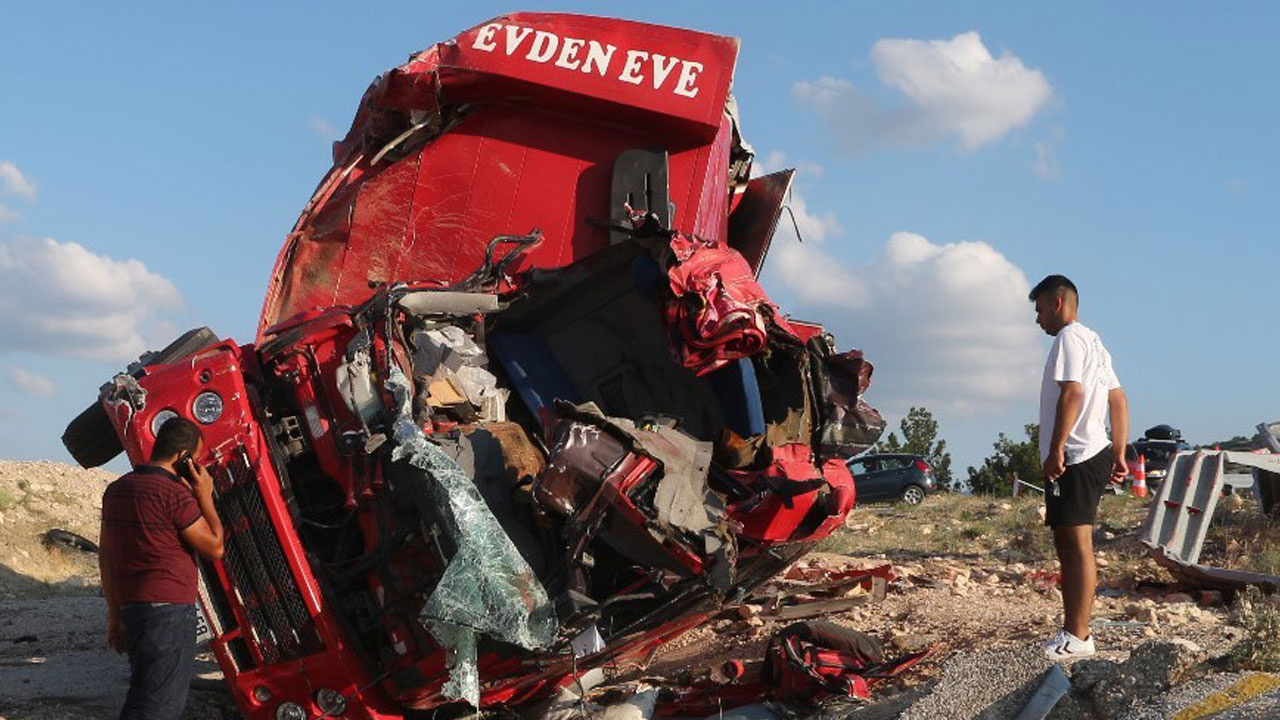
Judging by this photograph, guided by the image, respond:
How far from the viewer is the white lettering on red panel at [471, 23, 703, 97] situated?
7195mm

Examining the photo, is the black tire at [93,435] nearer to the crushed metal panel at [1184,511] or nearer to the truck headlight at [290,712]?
the truck headlight at [290,712]

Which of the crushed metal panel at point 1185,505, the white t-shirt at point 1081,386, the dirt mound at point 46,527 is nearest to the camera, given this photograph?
the white t-shirt at point 1081,386

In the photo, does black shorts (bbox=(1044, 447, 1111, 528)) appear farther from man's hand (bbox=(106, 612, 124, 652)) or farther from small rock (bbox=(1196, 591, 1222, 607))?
man's hand (bbox=(106, 612, 124, 652))

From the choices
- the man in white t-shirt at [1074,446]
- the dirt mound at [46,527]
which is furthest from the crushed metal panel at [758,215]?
the dirt mound at [46,527]

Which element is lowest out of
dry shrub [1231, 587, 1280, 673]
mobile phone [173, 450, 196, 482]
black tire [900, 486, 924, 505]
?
dry shrub [1231, 587, 1280, 673]

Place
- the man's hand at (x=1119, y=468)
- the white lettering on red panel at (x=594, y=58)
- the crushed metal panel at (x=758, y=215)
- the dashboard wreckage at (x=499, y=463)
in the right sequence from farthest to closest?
the crushed metal panel at (x=758, y=215), the white lettering on red panel at (x=594, y=58), the man's hand at (x=1119, y=468), the dashboard wreckage at (x=499, y=463)

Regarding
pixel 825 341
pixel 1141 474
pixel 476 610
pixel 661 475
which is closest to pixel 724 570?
pixel 661 475

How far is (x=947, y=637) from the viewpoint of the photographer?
6973 mm

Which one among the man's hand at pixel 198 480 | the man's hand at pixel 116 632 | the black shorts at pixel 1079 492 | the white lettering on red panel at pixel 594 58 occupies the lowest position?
the black shorts at pixel 1079 492

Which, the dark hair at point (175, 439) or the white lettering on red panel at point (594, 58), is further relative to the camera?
the white lettering on red panel at point (594, 58)

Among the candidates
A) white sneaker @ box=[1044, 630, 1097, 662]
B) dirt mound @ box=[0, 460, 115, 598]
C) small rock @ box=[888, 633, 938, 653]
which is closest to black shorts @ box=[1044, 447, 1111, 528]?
white sneaker @ box=[1044, 630, 1097, 662]

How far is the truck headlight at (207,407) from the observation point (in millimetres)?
5566

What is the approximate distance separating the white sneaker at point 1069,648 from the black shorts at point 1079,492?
0.45 metres

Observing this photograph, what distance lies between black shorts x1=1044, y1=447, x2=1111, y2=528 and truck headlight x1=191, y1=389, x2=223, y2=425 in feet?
10.8
